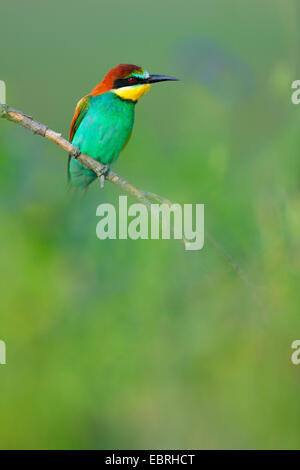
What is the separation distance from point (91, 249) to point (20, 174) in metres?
0.28

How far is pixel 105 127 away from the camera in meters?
1.80

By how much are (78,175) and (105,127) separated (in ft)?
0.57

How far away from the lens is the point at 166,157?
157cm
